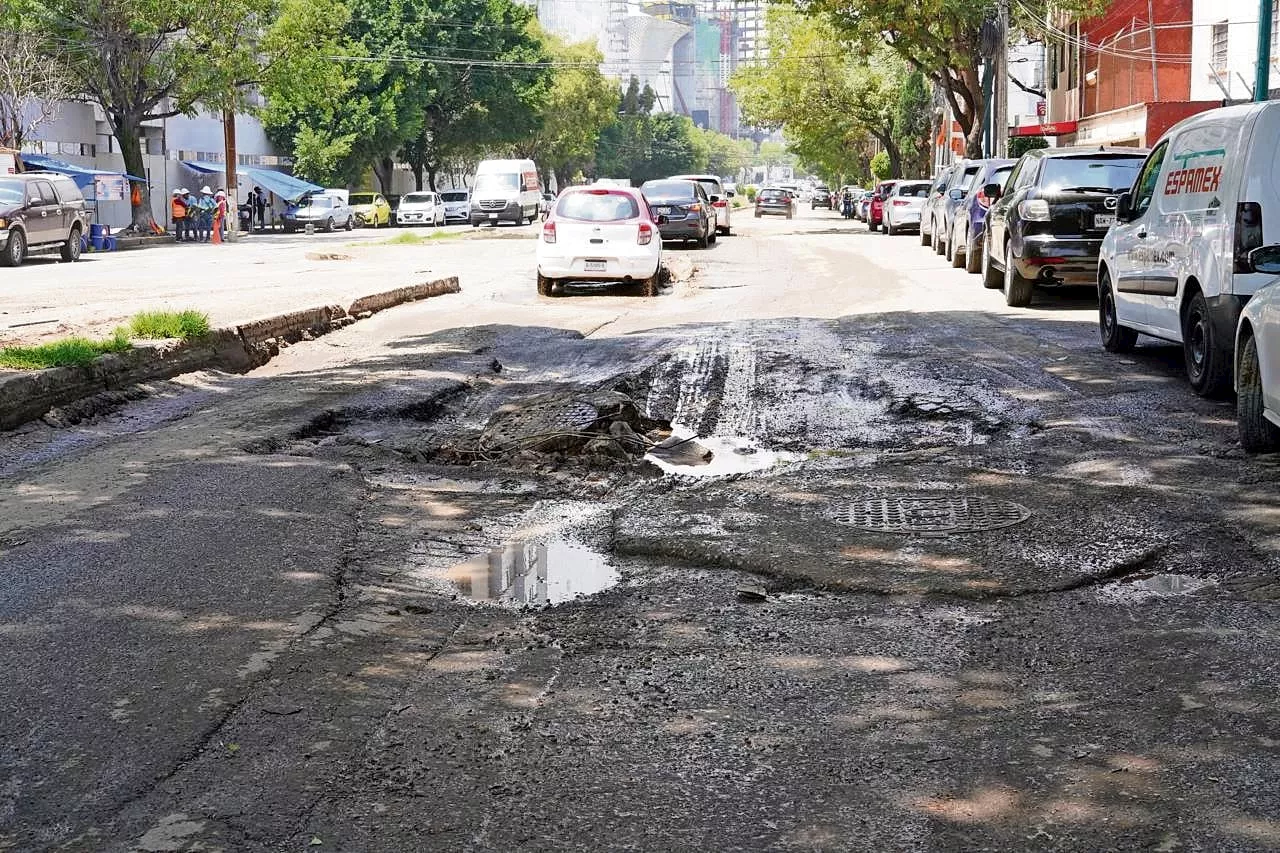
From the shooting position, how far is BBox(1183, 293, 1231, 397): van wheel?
943cm

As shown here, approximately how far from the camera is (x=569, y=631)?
16.7 ft

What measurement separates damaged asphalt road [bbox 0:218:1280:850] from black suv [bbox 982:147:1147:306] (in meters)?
6.26

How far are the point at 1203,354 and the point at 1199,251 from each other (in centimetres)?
68

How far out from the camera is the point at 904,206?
41281mm

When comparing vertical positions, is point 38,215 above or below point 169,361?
above

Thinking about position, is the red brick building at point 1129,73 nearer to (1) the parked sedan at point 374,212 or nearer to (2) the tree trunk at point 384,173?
(1) the parked sedan at point 374,212

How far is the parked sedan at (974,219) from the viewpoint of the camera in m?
22.0

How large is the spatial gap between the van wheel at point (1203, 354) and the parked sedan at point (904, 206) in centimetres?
3075

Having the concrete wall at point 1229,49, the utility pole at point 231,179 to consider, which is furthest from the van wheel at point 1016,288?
the utility pole at point 231,179

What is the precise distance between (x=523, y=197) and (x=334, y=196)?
733 cm

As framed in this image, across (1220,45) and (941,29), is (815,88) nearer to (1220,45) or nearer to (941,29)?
(941,29)

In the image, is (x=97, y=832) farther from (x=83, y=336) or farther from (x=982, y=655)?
(x=83, y=336)

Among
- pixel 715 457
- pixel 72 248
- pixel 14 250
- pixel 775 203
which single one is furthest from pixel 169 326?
pixel 775 203

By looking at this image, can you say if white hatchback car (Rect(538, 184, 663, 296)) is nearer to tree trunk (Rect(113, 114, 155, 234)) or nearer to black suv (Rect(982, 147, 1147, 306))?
black suv (Rect(982, 147, 1147, 306))
